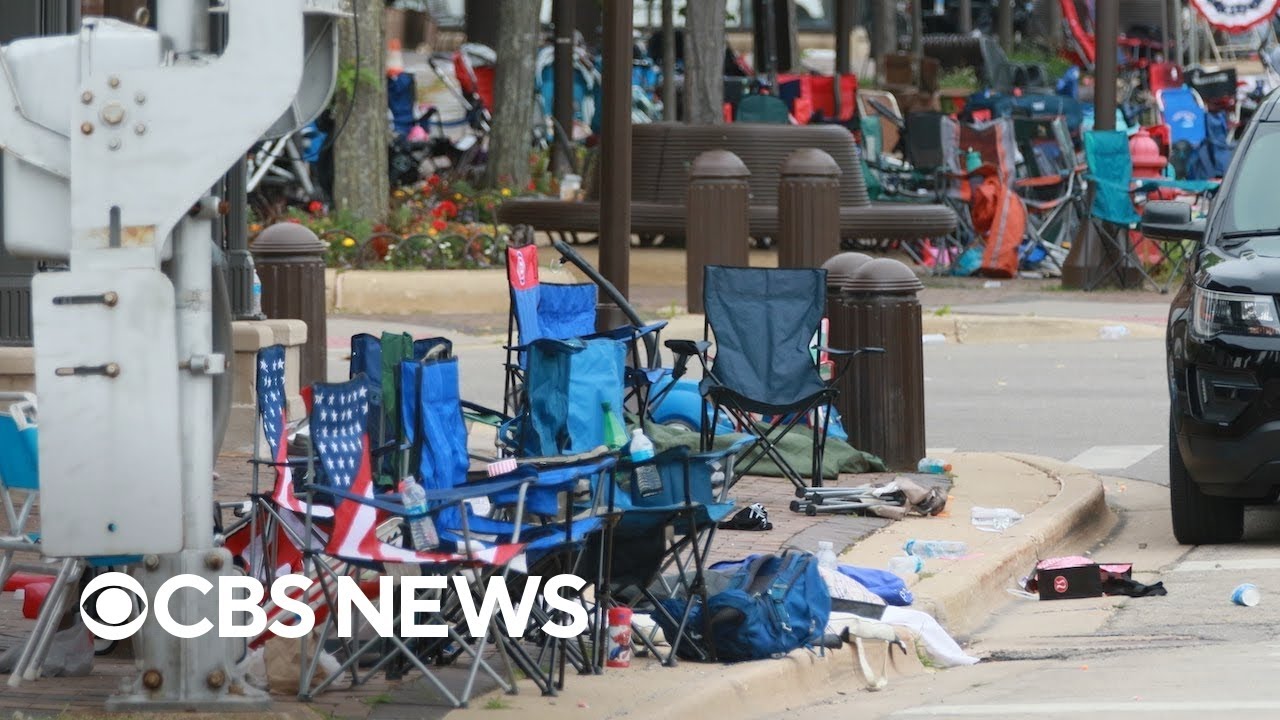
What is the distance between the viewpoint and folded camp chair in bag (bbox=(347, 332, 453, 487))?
22.9 feet

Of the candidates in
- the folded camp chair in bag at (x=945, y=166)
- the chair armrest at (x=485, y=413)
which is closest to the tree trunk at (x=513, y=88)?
the folded camp chair in bag at (x=945, y=166)

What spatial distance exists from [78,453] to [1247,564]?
5.16 meters

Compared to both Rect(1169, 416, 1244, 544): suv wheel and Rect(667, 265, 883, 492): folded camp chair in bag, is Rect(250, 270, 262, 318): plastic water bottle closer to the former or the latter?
Rect(667, 265, 883, 492): folded camp chair in bag

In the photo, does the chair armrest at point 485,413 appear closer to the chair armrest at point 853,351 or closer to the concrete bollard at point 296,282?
the chair armrest at point 853,351

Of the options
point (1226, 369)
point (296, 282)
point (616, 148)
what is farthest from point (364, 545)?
point (296, 282)

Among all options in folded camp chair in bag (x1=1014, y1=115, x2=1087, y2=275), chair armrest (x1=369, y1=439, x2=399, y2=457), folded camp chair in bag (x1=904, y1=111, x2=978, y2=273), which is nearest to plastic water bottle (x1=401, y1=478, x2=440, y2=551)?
chair armrest (x1=369, y1=439, x2=399, y2=457)

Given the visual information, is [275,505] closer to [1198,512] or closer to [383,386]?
[383,386]

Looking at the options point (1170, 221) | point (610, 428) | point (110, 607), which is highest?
point (1170, 221)

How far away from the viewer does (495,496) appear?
636 cm

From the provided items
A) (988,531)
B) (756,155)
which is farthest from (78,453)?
(756,155)

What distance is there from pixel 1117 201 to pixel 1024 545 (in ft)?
40.4

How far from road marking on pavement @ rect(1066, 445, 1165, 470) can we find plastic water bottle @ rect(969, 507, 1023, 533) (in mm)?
2074

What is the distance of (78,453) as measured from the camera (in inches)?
217

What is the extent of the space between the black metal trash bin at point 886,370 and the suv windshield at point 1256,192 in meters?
1.70
